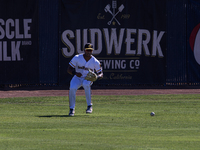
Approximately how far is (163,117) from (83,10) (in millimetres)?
12416

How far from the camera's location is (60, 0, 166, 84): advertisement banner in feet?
73.7

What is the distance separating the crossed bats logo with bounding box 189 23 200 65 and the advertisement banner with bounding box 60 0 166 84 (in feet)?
6.17

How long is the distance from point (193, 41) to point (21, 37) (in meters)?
8.80

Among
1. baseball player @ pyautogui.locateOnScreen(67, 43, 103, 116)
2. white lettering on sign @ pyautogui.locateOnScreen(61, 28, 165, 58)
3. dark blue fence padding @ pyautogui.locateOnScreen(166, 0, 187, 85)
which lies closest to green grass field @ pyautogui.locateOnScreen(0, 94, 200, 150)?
baseball player @ pyautogui.locateOnScreen(67, 43, 103, 116)

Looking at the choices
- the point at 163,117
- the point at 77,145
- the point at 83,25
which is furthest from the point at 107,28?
the point at 77,145

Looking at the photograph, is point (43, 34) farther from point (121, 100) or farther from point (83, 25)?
point (121, 100)

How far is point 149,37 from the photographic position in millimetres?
22656

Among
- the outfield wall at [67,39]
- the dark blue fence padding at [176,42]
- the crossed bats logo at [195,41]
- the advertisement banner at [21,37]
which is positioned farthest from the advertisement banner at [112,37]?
the crossed bats logo at [195,41]

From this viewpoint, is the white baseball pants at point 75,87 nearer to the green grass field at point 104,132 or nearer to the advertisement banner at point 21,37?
the green grass field at point 104,132

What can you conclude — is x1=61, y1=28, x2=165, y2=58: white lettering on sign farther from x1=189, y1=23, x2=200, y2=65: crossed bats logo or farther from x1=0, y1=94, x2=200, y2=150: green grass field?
x1=0, y1=94, x2=200, y2=150: green grass field

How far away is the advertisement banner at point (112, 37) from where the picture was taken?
22453 mm

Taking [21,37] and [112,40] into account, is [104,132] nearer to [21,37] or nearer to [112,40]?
[112,40]

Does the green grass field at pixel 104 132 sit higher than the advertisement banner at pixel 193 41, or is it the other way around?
the advertisement banner at pixel 193 41

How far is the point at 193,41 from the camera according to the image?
23016 millimetres
